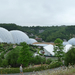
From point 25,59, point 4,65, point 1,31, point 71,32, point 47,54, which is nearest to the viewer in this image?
point 25,59

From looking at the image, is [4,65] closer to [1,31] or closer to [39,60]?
[39,60]

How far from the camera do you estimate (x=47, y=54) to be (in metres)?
27.5

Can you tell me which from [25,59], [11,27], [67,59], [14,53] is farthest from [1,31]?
[11,27]

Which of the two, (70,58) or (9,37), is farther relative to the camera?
(9,37)

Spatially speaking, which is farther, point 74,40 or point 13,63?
point 74,40

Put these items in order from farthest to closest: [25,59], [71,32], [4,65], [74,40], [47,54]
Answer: [71,32], [74,40], [47,54], [4,65], [25,59]

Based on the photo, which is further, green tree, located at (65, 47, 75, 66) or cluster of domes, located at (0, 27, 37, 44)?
cluster of domes, located at (0, 27, 37, 44)

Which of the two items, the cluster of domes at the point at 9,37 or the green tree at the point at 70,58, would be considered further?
the cluster of domes at the point at 9,37

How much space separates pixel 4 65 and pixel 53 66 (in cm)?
695

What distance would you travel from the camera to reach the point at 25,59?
1471 cm

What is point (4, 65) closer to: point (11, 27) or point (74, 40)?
point (74, 40)

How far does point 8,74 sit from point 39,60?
23.1 feet

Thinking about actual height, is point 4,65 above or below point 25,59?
below

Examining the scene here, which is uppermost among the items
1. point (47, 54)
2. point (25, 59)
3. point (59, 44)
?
point (59, 44)
